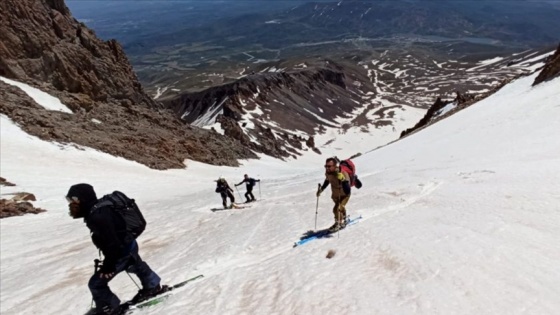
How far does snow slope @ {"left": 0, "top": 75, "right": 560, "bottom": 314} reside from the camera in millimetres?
6848

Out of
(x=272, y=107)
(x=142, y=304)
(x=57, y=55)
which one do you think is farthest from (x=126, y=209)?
(x=272, y=107)

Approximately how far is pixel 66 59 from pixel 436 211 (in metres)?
54.4

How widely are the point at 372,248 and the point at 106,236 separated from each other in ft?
15.9

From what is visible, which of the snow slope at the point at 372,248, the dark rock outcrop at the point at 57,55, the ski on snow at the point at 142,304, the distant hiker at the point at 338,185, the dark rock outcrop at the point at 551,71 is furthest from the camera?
the dark rock outcrop at the point at 57,55

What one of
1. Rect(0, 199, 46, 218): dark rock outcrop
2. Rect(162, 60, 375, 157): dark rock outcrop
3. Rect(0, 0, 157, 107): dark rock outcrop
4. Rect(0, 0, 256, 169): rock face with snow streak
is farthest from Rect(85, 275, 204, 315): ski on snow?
Rect(162, 60, 375, 157): dark rock outcrop

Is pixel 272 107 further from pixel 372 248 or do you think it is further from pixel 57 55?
pixel 372 248

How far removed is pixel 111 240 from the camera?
23.1ft

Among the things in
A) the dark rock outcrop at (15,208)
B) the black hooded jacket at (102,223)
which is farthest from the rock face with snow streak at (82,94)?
the black hooded jacket at (102,223)

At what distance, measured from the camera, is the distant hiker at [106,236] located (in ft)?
22.6

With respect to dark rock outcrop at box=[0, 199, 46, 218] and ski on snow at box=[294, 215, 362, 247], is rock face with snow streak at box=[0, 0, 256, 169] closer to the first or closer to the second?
dark rock outcrop at box=[0, 199, 46, 218]

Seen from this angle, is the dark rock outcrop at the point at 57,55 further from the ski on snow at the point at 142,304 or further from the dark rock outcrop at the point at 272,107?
the ski on snow at the point at 142,304

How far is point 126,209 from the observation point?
7215 mm

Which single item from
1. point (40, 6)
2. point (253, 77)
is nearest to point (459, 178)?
point (40, 6)

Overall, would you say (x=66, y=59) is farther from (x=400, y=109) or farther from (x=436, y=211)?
(x=400, y=109)
